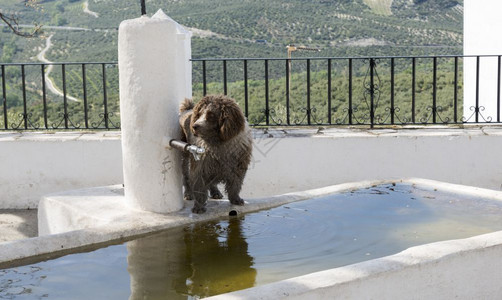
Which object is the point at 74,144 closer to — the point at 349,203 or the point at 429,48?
the point at 349,203

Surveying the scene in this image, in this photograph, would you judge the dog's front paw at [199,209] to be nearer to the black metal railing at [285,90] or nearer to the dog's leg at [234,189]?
the dog's leg at [234,189]

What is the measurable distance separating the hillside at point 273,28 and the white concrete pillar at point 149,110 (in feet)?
91.4

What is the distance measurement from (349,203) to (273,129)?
2.86 metres

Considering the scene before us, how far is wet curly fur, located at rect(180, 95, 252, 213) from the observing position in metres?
4.09

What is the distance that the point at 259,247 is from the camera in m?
3.72

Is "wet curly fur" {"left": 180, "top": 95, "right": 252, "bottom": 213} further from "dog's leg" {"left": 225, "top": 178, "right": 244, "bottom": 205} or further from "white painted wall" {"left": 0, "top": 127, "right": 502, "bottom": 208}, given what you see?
"white painted wall" {"left": 0, "top": 127, "right": 502, "bottom": 208}

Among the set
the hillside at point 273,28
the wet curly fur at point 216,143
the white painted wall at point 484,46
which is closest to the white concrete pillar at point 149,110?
the wet curly fur at point 216,143

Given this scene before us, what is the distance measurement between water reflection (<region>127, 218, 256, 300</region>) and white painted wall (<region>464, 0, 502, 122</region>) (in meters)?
5.67

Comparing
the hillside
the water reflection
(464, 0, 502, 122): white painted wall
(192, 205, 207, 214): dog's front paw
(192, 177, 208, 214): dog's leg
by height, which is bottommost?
the water reflection

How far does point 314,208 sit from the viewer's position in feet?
14.9

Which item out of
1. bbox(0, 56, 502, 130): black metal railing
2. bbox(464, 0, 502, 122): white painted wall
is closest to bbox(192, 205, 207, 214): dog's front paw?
bbox(464, 0, 502, 122): white painted wall

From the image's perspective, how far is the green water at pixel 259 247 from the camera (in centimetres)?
308

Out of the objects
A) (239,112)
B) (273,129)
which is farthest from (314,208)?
(273,129)

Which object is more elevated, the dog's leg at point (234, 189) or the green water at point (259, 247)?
the dog's leg at point (234, 189)
